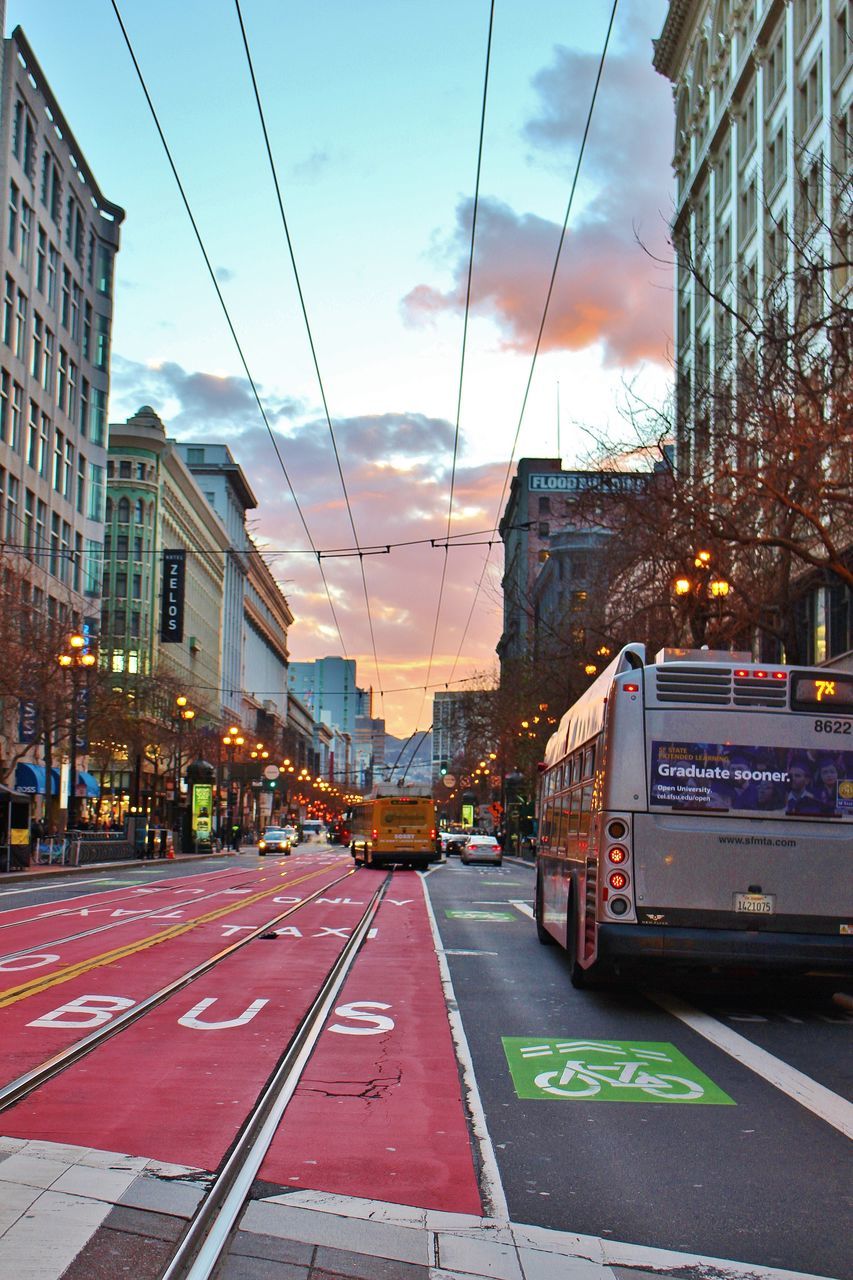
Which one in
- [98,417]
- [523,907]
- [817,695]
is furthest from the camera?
[98,417]

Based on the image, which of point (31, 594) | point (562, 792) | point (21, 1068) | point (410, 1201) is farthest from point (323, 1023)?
point (31, 594)

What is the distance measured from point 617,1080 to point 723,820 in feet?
12.4

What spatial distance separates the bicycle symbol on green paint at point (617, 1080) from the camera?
30.6 ft

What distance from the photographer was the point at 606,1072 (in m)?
10.1

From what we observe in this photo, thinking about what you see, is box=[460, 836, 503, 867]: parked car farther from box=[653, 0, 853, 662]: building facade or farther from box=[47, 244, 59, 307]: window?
box=[47, 244, 59, 307]: window

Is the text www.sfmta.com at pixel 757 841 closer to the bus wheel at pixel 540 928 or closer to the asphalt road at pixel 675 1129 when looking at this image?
the asphalt road at pixel 675 1129

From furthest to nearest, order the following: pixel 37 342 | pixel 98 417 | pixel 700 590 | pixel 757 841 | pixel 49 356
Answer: pixel 98 417
pixel 49 356
pixel 37 342
pixel 700 590
pixel 757 841

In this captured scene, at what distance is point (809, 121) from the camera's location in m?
44.4

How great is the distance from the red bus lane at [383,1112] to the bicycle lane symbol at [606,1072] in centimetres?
56

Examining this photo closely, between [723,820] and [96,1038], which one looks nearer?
[96,1038]

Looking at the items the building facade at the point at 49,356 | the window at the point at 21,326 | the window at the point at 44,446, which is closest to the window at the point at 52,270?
the building facade at the point at 49,356

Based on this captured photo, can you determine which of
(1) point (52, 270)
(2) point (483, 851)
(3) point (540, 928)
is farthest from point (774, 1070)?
(1) point (52, 270)

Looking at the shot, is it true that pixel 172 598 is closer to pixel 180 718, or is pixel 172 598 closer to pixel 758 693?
pixel 180 718

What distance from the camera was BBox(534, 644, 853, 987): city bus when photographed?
12672 mm
